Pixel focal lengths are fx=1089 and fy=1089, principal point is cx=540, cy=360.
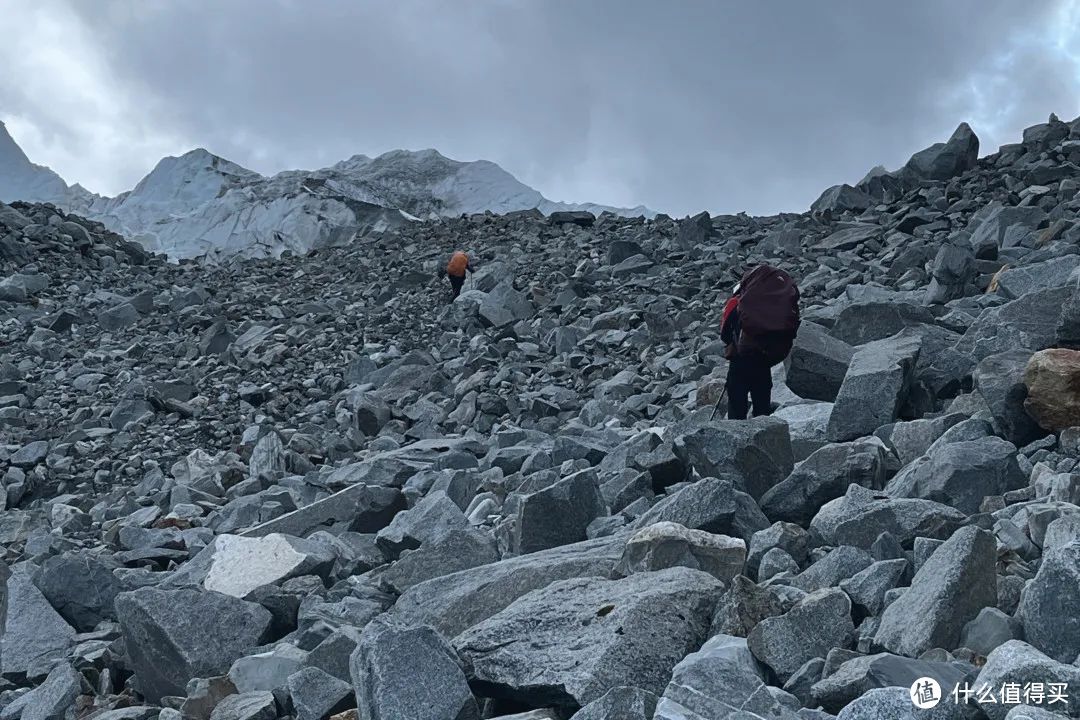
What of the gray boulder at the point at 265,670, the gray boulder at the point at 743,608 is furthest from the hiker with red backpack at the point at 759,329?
the gray boulder at the point at 265,670

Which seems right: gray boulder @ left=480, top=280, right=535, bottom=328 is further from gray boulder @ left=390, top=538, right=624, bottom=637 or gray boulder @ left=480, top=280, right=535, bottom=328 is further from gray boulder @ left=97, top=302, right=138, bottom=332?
gray boulder @ left=390, top=538, right=624, bottom=637

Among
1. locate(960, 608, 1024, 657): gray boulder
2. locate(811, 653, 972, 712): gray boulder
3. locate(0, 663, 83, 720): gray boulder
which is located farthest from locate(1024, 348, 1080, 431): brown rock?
locate(0, 663, 83, 720): gray boulder

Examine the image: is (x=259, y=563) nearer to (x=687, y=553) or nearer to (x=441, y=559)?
(x=441, y=559)

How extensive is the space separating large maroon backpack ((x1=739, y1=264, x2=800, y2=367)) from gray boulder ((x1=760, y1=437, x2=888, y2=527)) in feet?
6.26

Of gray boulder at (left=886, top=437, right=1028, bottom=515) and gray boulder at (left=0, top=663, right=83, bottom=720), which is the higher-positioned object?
gray boulder at (left=886, top=437, right=1028, bottom=515)

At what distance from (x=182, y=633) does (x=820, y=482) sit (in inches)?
120

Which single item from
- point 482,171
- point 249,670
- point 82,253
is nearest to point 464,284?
point 82,253

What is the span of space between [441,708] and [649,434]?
12.6ft

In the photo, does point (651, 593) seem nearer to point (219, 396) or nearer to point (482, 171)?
point (219, 396)

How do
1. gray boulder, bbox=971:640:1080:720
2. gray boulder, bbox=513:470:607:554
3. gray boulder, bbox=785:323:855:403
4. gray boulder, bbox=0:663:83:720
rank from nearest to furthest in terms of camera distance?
gray boulder, bbox=971:640:1080:720 → gray boulder, bbox=0:663:83:720 → gray boulder, bbox=513:470:607:554 → gray boulder, bbox=785:323:855:403

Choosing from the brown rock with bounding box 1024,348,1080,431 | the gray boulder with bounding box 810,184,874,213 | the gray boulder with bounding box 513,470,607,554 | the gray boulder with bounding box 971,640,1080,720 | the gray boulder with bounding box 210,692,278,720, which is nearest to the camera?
the gray boulder with bounding box 971,640,1080,720

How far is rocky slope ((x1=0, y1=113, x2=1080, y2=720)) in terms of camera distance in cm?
347

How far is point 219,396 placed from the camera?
1366 centimetres

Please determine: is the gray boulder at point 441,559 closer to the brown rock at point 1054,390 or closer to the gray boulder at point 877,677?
the gray boulder at point 877,677
